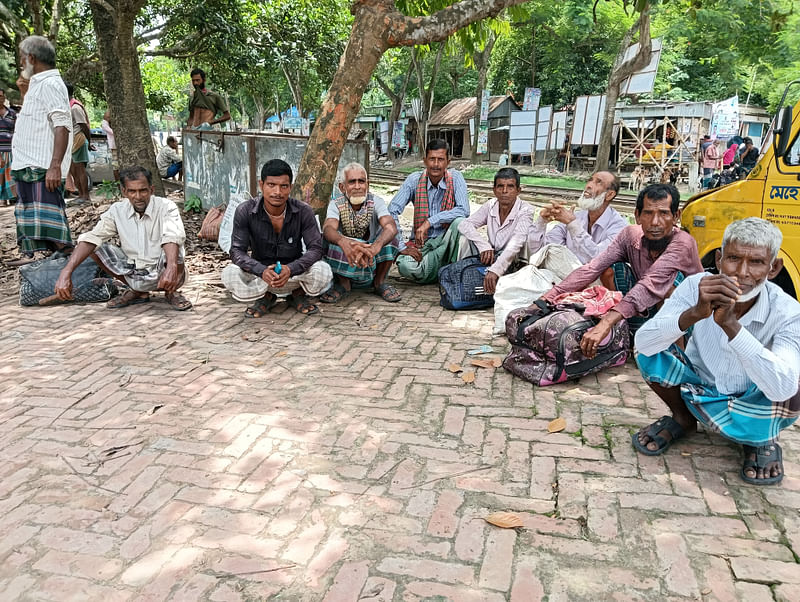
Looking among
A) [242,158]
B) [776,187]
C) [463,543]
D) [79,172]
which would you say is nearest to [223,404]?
[463,543]

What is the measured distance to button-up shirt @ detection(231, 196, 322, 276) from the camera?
4582 millimetres

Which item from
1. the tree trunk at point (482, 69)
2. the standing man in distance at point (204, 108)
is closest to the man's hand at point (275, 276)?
the standing man in distance at point (204, 108)

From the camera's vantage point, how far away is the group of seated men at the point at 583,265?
2.37 metres

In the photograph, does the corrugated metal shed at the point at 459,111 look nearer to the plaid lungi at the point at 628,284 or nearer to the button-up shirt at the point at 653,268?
the plaid lungi at the point at 628,284

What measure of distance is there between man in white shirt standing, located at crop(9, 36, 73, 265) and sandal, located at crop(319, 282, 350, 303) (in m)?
2.48

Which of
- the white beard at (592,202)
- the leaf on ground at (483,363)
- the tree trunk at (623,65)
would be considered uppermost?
the tree trunk at (623,65)

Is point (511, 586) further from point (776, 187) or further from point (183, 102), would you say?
point (183, 102)

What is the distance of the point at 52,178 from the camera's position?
5027 millimetres

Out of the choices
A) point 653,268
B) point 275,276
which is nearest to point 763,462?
point 653,268

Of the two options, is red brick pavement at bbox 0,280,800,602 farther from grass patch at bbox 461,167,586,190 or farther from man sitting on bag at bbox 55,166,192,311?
grass patch at bbox 461,167,586,190

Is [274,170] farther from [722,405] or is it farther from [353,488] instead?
[722,405]

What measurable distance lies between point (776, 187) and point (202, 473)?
4.18 meters

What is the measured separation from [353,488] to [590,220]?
3.06 m

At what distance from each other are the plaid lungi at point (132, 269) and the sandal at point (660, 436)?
3.83 m
